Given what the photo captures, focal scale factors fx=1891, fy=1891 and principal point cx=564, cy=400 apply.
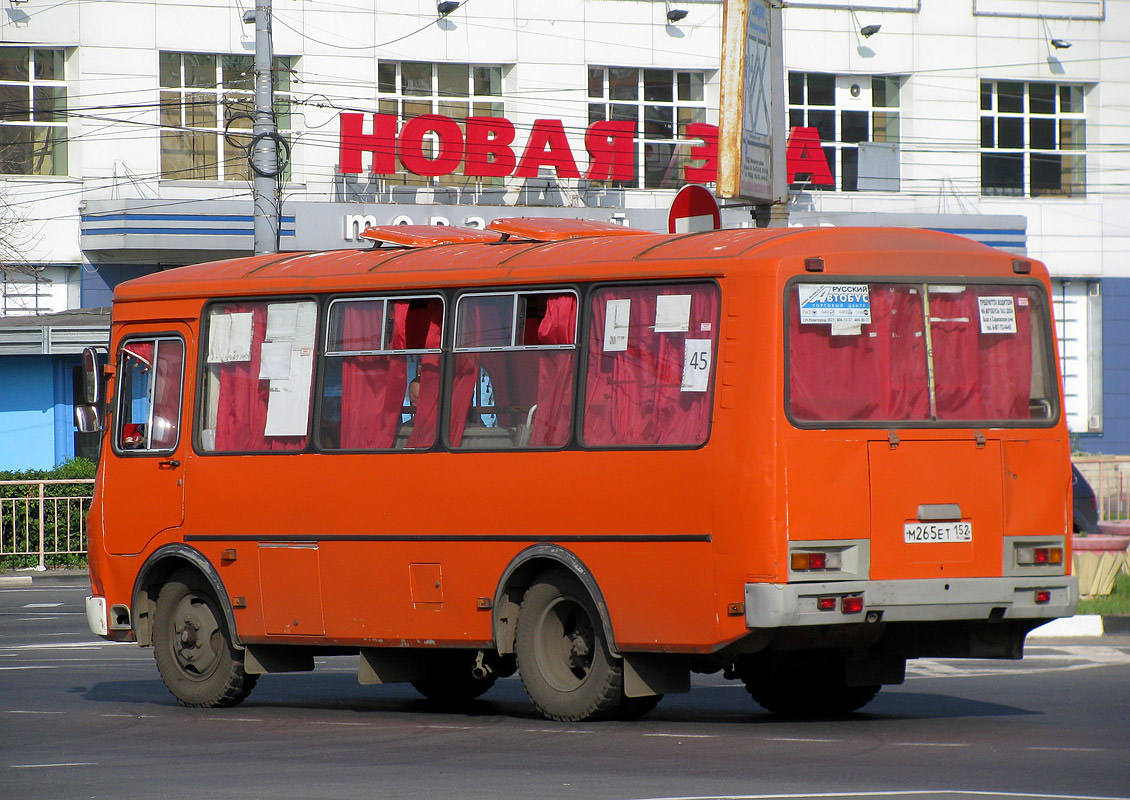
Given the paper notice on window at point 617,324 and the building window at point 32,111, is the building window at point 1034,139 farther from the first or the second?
the paper notice on window at point 617,324

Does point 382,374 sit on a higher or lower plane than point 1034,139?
lower

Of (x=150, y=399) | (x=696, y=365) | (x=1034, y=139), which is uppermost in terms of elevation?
(x=1034, y=139)

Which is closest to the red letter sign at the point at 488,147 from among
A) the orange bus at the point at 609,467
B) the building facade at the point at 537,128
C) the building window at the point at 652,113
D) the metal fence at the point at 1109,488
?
the building facade at the point at 537,128

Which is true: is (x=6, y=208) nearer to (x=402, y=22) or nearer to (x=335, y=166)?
(x=335, y=166)

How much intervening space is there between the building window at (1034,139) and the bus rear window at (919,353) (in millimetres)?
29730

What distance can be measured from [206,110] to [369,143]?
118 inches

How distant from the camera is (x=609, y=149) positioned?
35969mm

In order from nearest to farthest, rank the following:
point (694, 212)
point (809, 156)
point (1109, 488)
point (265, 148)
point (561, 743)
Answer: point (561, 743), point (694, 212), point (265, 148), point (1109, 488), point (809, 156)

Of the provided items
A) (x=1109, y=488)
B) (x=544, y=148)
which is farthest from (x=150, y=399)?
(x=544, y=148)

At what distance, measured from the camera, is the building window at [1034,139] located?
39500 mm

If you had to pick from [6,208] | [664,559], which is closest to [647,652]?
[664,559]

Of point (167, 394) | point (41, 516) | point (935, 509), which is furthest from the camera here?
point (41, 516)

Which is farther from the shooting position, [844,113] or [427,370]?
[844,113]

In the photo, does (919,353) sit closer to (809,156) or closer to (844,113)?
(809,156)
